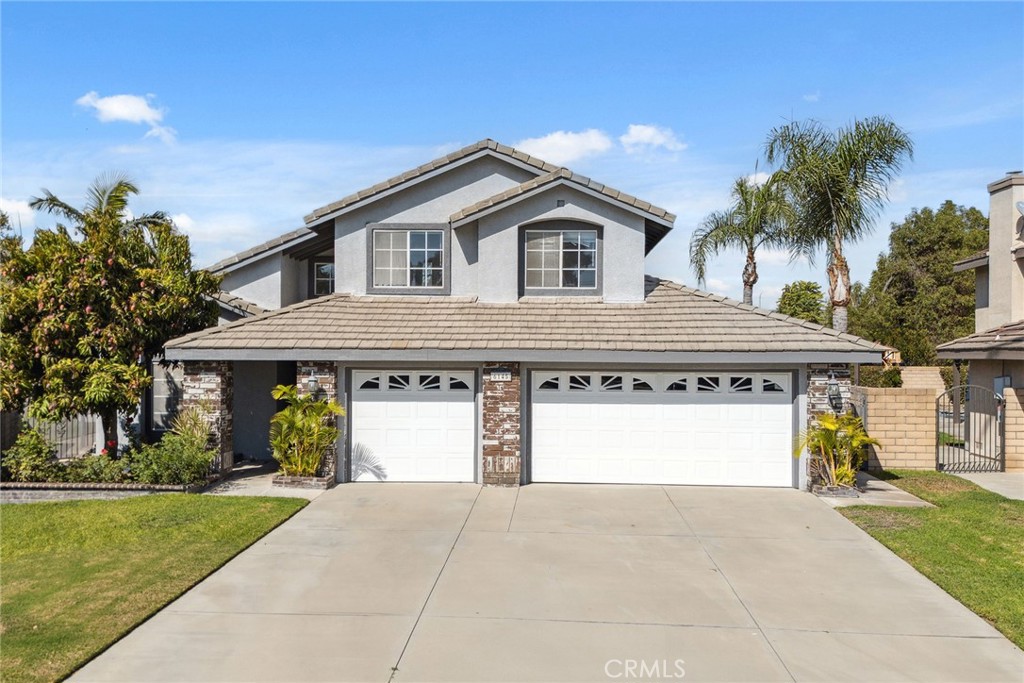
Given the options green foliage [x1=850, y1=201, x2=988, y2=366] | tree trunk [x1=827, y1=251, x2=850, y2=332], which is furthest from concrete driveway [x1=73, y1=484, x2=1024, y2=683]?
green foliage [x1=850, y1=201, x2=988, y2=366]

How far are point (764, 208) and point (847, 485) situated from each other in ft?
41.0

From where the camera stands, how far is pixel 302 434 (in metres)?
12.3

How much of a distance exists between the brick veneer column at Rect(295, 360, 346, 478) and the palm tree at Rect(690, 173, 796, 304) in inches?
580

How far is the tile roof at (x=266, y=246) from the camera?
15.5 metres

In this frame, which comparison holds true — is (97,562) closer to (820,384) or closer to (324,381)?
(324,381)

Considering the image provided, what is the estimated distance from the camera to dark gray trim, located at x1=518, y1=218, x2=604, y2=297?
14273 mm

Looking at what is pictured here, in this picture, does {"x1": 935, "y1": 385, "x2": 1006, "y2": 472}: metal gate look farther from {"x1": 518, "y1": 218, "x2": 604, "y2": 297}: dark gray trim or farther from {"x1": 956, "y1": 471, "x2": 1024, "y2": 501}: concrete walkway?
{"x1": 518, "y1": 218, "x2": 604, "y2": 297}: dark gray trim

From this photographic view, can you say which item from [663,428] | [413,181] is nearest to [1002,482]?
[663,428]

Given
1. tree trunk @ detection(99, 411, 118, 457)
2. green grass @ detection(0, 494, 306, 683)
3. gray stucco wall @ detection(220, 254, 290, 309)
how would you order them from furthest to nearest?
gray stucco wall @ detection(220, 254, 290, 309), tree trunk @ detection(99, 411, 118, 457), green grass @ detection(0, 494, 306, 683)

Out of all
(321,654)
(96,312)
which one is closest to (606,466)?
(321,654)

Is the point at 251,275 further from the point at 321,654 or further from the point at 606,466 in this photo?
the point at 321,654

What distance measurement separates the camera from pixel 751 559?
8.62 meters

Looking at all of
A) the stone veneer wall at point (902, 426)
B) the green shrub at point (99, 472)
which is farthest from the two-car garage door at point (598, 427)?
the green shrub at point (99, 472)

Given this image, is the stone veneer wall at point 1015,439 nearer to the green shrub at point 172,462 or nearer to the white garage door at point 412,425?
the white garage door at point 412,425
